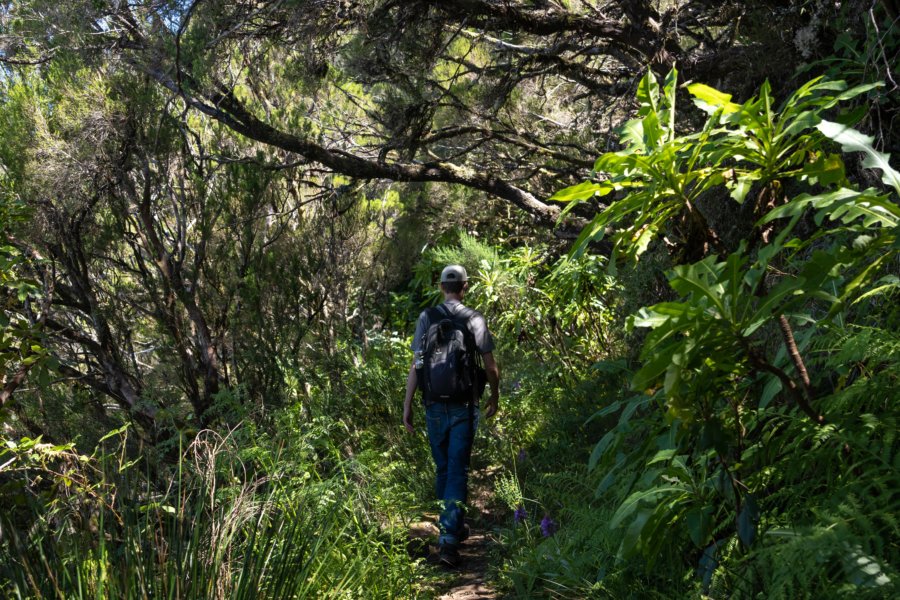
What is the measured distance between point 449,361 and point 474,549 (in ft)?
4.06

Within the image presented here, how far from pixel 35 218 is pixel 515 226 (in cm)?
562

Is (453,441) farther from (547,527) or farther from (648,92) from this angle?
(648,92)

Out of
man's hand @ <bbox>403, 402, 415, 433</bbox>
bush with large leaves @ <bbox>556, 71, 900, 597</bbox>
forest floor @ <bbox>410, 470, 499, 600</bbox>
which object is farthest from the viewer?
man's hand @ <bbox>403, 402, 415, 433</bbox>

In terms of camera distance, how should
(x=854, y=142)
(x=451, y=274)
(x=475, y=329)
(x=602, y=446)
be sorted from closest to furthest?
(x=854, y=142) < (x=602, y=446) < (x=475, y=329) < (x=451, y=274)

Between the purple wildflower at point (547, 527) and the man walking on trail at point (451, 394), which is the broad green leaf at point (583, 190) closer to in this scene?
the purple wildflower at point (547, 527)

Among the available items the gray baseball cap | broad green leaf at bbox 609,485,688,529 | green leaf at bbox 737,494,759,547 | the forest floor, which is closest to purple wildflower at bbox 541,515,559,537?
the forest floor

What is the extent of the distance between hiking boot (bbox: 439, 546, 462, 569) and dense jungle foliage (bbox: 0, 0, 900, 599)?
12.5 inches

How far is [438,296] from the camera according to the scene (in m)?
8.45

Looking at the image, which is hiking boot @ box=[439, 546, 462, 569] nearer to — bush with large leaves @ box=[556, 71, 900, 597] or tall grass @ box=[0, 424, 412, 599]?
tall grass @ box=[0, 424, 412, 599]

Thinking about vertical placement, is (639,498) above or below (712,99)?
below

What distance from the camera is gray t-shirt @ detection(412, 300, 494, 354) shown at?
5.26 m

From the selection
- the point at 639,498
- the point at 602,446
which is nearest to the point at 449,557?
the point at 602,446

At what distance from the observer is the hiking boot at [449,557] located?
16.1ft

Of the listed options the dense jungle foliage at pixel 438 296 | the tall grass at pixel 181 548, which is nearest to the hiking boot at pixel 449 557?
the dense jungle foliage at pixel 438 296
